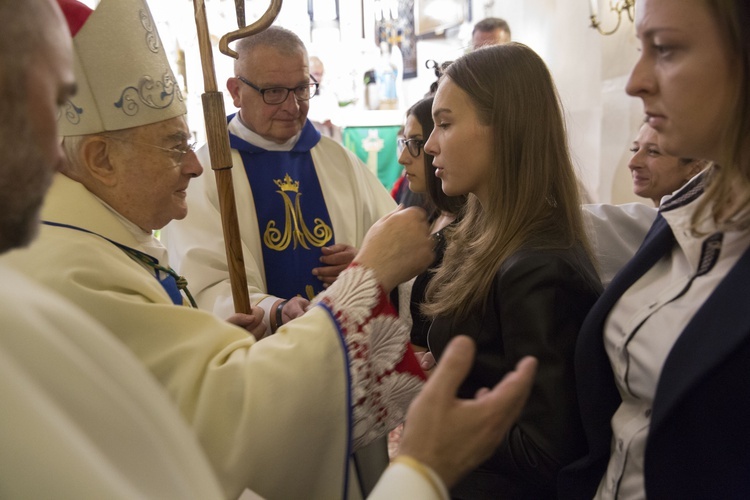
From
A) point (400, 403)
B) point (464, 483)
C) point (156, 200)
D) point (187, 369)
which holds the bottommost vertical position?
point (464, 483)

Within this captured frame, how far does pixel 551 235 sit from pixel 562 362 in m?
0.38

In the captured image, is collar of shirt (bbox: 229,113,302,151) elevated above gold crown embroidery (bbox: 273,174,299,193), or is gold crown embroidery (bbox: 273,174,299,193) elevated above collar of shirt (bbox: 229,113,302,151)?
collar of shirt (bbox: 229,113,302,151)

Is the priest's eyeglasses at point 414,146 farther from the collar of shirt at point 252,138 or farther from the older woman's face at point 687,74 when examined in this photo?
the older woman's face at point 687,74

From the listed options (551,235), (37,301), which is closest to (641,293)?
(551,235)

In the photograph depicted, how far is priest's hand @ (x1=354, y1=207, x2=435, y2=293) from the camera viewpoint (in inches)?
68.4

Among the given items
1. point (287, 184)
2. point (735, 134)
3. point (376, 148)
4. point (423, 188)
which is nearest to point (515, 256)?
point (735, 134)

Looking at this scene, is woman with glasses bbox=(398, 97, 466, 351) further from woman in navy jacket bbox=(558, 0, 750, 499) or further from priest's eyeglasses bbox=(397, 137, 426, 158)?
woman in navy jacket bbox=(558, 0, 750, 499)

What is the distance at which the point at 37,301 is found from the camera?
104 cm

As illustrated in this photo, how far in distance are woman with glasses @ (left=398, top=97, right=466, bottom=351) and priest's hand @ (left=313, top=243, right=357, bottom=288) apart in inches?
16.4

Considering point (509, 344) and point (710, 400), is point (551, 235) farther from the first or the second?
point (710, 400)

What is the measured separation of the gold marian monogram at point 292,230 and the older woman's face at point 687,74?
209 cm

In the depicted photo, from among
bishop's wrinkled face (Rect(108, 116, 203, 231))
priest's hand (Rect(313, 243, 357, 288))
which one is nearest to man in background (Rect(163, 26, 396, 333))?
priest's hand (Rect(313, 243, 357, 288))

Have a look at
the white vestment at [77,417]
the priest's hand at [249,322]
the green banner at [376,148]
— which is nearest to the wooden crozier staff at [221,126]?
the priest's hand at [249,322]

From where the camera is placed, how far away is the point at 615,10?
4.82 meters
